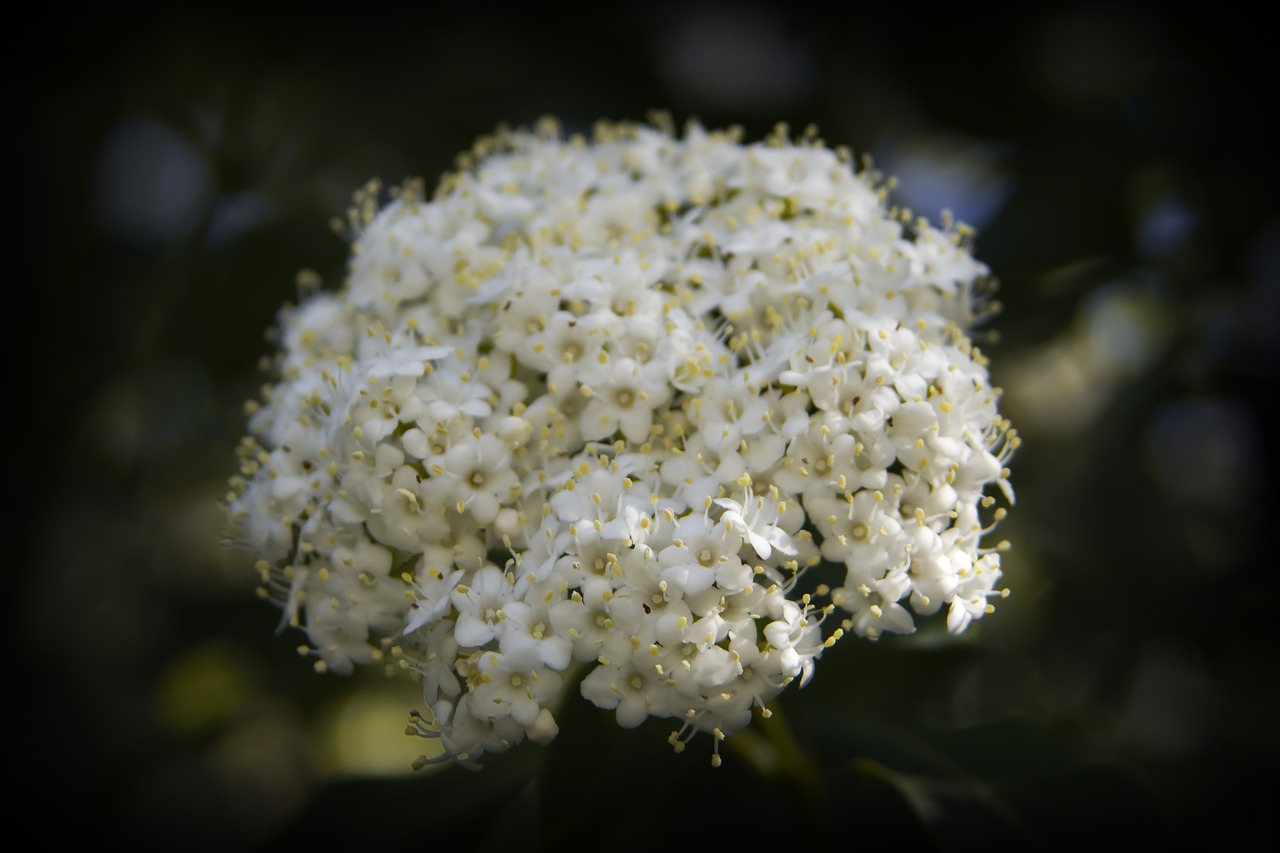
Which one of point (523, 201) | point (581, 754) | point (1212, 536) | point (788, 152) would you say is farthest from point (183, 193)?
point (1212, 536)

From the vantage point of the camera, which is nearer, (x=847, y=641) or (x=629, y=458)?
(x=629, y=458)

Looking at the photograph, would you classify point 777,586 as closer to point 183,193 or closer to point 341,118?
point 341,118

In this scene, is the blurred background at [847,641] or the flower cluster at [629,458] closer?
the flower cluster at [629,458]

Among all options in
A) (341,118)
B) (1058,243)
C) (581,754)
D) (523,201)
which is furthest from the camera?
(341,118)
